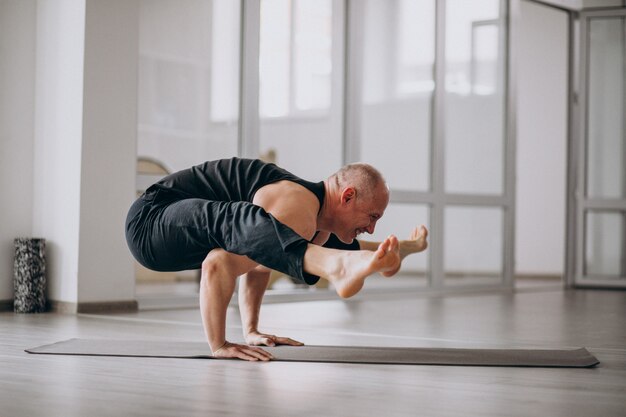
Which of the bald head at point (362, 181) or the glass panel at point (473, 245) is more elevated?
the bald head at point (362, 181)

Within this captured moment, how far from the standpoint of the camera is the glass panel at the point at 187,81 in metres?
5.10

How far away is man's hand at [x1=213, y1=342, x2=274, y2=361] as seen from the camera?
2.77 m

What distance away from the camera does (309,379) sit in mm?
2459

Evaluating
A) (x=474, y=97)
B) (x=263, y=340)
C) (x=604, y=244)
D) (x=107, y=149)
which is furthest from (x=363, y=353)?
(x=604, y=244)

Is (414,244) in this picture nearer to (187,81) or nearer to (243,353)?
(243,353)

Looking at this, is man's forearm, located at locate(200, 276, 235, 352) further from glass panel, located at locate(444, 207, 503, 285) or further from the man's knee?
glass panel, located at locate(444, 207, 503, 285)

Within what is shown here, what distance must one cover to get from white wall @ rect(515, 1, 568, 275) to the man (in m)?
6.62

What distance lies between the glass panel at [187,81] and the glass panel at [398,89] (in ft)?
3.92

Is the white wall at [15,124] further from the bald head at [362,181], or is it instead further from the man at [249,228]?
the bald head at [362,181]

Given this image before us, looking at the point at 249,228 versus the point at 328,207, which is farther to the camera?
the point at 328,207

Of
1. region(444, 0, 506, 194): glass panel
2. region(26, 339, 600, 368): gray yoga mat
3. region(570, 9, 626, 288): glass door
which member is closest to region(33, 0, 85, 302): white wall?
region(26, 339, 600, 368): gray yoga mat

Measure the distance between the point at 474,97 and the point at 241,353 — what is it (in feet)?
15.6

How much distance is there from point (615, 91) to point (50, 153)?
512cm

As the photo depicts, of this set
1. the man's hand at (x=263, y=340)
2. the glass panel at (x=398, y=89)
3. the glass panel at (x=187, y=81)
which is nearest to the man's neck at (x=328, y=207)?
the man's hand at (x=263, y=340)
